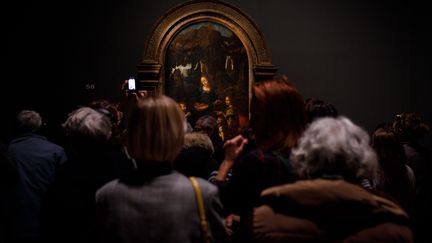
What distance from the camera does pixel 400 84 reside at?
8773 mm

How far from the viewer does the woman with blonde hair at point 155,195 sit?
2076 mm

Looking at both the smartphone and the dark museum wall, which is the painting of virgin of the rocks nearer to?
the dark museum wall

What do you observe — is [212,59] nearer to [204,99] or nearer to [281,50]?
[204,99]

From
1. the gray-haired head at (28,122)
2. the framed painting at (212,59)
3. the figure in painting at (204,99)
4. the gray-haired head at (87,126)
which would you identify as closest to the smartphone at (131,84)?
the gray-haired head at (28,122)

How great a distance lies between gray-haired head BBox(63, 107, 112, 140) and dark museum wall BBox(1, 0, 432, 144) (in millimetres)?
5416

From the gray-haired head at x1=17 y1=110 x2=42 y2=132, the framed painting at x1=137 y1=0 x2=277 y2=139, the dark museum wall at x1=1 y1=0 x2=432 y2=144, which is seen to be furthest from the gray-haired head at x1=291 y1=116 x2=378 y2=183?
the dark museum wall at x1=1 y1=0 x2=432 y2=144

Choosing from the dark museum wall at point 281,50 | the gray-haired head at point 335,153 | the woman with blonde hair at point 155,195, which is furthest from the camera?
the dark museum wall at point 281,50

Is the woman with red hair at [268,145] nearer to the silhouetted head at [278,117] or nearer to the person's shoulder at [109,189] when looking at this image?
the silhouetted head at [278,117]

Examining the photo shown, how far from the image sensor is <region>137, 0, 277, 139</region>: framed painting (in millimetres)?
8172

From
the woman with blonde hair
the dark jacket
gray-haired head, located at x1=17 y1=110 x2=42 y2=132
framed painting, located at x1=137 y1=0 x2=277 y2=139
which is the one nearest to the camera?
the dark jacket

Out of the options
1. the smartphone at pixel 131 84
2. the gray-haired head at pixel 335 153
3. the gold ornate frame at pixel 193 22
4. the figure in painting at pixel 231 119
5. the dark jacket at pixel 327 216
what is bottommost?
the figure in painting at pixel 231 119

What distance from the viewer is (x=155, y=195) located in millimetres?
2092

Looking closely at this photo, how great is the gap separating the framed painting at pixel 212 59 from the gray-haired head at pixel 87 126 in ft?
17.6

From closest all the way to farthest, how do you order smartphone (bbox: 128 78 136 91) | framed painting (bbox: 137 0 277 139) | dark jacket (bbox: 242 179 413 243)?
1. dark jacket (bbox: 242 179 413 243)
2. smartphone (bbox: 128 78 136 91)
3. framed painting (bbox: 137 0 277 139)
